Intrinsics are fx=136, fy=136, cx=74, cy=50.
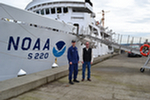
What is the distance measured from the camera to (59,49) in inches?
319

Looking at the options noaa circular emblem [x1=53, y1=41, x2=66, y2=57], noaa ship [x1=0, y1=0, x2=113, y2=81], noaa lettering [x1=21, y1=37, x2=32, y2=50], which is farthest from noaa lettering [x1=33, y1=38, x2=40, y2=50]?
noaa circular emblem [x1=53, y1=41, x2=66, y2=57]

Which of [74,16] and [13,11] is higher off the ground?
[74,16]

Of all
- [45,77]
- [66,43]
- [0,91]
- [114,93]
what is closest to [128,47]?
[66,43]

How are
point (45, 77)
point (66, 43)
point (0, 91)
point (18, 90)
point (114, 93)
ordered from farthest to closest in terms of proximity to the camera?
point (66, 43), point (45, 77), point (114, 93), point (18, 90), point (0, 91)

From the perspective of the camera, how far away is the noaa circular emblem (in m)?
7.70

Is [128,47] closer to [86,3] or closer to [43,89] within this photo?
[86,3]

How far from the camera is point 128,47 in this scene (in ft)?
31.6

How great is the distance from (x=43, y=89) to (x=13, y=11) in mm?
3325

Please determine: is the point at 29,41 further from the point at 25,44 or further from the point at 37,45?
the point at 37,45

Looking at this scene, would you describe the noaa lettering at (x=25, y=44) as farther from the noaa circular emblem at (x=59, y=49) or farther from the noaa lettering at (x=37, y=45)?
the noaa circular emblem at (x=59, y=49)

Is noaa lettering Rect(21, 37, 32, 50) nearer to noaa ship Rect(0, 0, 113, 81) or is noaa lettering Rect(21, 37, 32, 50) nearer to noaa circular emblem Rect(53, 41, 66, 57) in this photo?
noaa ship Rect(0, 0, 113, 81)

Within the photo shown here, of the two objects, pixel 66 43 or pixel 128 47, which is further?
pixel 128 47

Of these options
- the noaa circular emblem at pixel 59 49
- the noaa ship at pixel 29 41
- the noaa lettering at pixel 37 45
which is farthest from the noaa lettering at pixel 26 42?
the noaa circular emblem at pixel 59 49

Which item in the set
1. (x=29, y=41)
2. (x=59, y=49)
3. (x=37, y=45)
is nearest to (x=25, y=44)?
(x=29, y=41)
